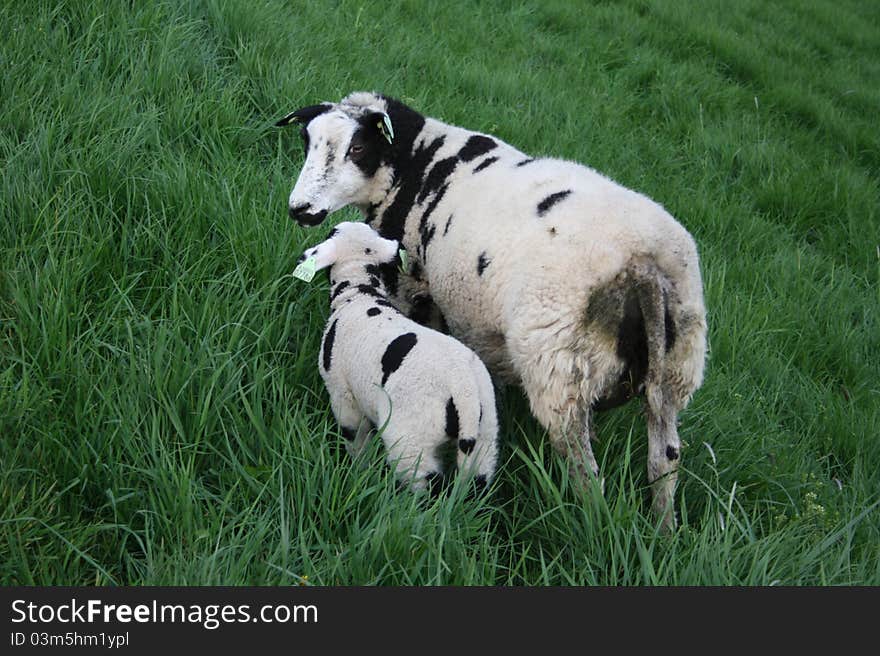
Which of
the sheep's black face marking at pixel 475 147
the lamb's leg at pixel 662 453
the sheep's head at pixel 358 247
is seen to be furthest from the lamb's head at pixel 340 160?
the lamb's leg at pixel 662 453

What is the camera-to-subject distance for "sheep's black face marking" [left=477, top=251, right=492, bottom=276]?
3.01 meters

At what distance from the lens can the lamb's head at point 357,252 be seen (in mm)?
3291

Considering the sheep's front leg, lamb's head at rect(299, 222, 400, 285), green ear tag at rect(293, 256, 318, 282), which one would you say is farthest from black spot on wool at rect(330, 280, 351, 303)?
the sheep's front leg

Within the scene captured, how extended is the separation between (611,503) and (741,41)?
7292 millimetres

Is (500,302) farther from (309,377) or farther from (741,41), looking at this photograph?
(741,41)

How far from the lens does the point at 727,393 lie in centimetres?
362

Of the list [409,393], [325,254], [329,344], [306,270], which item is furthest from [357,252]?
[409,393]

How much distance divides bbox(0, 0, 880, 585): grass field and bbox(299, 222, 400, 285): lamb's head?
223mm

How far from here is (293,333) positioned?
129 inches

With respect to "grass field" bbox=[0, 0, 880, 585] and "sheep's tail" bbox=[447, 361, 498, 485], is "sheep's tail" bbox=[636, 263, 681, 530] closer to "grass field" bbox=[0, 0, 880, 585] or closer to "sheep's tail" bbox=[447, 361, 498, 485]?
"grass field" bbox=[0, 0, 880, 585]

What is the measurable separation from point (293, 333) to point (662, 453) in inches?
62.8

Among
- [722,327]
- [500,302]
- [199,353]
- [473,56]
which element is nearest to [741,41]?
[473,56]

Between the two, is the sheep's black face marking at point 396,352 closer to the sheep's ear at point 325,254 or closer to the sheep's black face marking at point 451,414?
the sheep's black face marking at point 451,414

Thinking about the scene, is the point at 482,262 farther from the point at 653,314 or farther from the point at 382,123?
the point at 382,123
